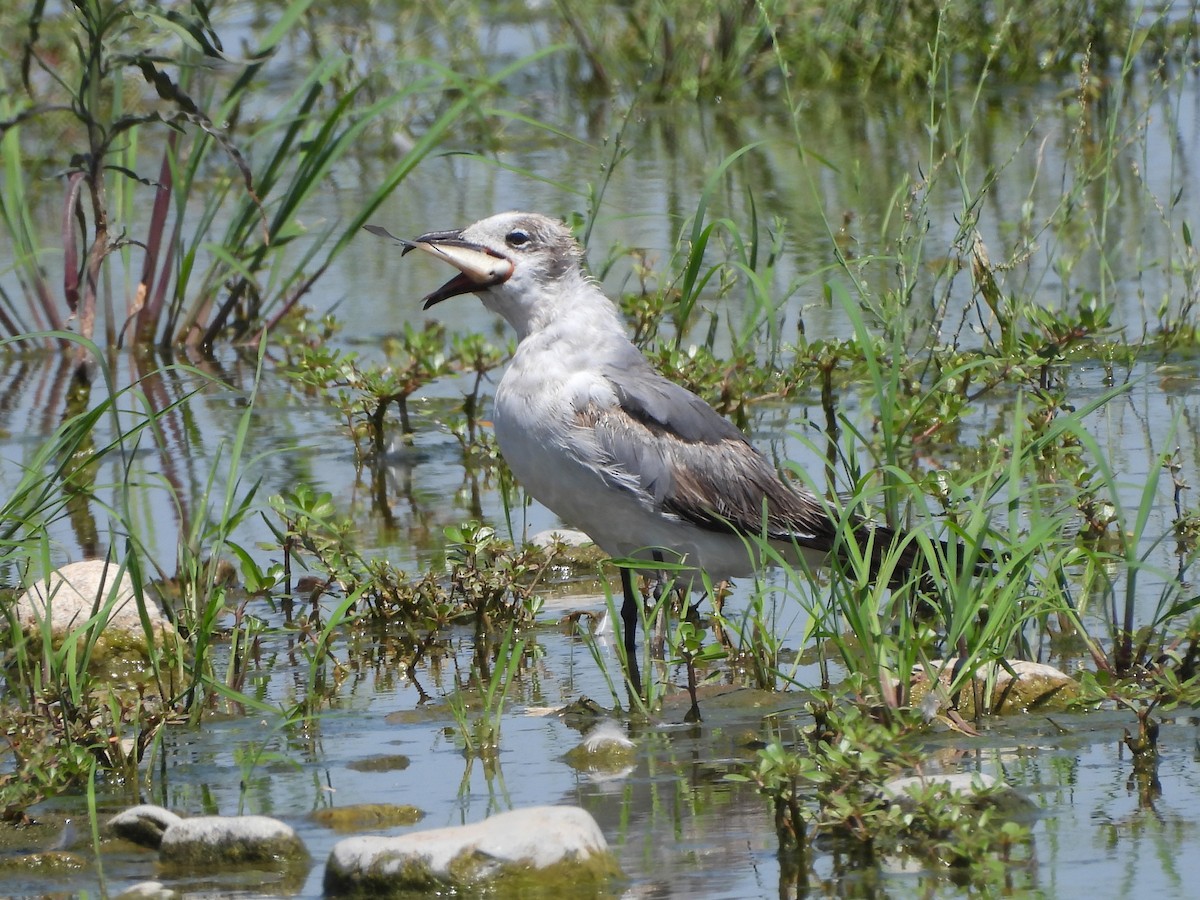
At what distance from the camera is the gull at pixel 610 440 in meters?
5.22

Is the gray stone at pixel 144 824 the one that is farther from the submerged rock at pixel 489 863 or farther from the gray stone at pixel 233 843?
the submerged rock at pixel 489 863

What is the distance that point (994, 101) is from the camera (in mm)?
13102

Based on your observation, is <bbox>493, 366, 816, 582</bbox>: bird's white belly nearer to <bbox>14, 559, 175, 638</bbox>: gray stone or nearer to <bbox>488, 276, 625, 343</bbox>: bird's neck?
<bbox>488, 276, 625, 343</bbox>: bird's neck

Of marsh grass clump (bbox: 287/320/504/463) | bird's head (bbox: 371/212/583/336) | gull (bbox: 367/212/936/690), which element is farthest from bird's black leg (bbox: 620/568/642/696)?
marsh grass clump (bbox: 287/320/504/463)

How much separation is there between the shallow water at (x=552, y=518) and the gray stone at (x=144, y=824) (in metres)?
0.05

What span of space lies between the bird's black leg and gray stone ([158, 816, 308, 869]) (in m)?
1.28

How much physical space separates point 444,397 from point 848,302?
3214 mm

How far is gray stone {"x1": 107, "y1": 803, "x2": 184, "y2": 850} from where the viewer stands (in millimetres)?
3855

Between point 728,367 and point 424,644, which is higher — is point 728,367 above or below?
above

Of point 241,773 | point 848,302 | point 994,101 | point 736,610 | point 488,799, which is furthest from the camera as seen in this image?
point 994,101

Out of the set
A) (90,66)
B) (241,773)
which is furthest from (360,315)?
(241,773)

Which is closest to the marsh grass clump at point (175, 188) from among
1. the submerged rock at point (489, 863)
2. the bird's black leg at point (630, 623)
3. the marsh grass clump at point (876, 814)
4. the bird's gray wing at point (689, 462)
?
the bird's gray wing at point (689, 462)

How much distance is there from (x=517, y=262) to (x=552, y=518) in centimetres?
138

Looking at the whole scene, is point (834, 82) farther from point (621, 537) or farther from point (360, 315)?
point (621, 537)
